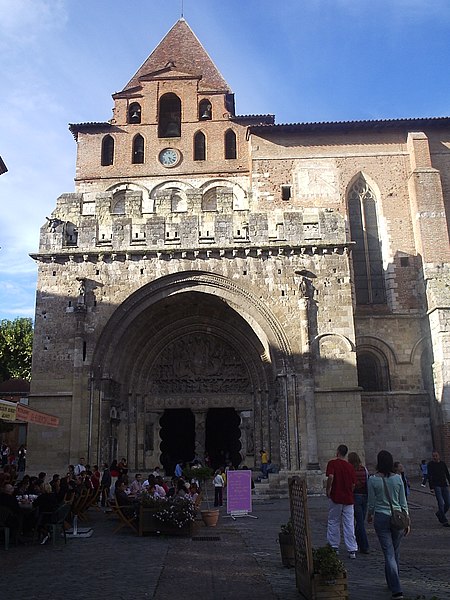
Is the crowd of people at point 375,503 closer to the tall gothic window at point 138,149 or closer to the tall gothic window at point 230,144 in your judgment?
the tall gothic window at point 230,144

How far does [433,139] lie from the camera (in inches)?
966

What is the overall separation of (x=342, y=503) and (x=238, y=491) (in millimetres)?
5245

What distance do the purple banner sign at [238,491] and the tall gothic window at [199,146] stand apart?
16.9 m

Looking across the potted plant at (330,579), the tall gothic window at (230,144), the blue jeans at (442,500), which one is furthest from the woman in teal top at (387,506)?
the tall gothic window at (230,144)

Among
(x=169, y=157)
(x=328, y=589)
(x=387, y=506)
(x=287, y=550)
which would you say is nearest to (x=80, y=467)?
(x=287, y=550)

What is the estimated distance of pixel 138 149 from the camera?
26.7m

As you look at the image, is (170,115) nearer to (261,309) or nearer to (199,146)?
(199,146)

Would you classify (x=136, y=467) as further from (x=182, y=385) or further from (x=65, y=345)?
(x=65, y=345)

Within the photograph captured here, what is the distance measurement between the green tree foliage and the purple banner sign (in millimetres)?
29011

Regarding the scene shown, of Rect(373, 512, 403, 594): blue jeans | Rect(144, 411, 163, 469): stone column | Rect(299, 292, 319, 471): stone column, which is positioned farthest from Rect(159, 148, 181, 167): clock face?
Rect(373, 512, 403, 594): blue jeans

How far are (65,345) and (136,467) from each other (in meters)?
4.76

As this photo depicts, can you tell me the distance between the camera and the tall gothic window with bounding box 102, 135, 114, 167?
26.5 meters

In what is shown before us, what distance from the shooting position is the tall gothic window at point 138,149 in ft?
86.7

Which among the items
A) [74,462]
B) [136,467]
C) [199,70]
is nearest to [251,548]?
[74,462]
